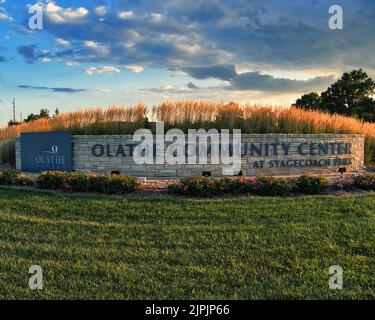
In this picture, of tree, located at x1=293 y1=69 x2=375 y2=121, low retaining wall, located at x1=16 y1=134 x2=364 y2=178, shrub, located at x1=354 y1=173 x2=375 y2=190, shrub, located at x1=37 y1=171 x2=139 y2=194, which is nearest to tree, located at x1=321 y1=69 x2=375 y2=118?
tree, located at x1=293 y1=69 x2=375 y2=121

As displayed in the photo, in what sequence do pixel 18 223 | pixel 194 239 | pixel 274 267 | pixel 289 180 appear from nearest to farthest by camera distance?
pixel 274 267 < pixel 194 239 < pixel 18 223 < pixel 289 180

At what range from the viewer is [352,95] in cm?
3066

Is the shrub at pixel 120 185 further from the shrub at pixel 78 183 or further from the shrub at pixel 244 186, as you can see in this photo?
the shrub at pixel 244 186

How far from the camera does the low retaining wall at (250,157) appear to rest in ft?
37.0

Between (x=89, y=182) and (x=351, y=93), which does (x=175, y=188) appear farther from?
(x=351, y=93)

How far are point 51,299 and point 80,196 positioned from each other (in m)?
4.42

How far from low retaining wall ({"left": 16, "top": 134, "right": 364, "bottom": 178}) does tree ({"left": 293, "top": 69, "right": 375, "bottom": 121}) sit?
19256mm

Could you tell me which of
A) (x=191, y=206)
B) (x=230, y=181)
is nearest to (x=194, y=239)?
(x=191, y=206)

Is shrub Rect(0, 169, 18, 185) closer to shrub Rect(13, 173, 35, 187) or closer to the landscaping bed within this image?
shrub Rect(13, 173, 35, 187)

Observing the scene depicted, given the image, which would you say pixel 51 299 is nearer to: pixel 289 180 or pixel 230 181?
pixel 230 181

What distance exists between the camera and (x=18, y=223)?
646cm

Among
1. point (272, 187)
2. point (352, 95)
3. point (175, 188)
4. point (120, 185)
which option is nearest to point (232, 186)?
point (272, 187)

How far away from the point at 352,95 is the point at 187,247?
1169 inches

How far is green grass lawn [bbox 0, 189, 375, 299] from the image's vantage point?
4.02 meters
